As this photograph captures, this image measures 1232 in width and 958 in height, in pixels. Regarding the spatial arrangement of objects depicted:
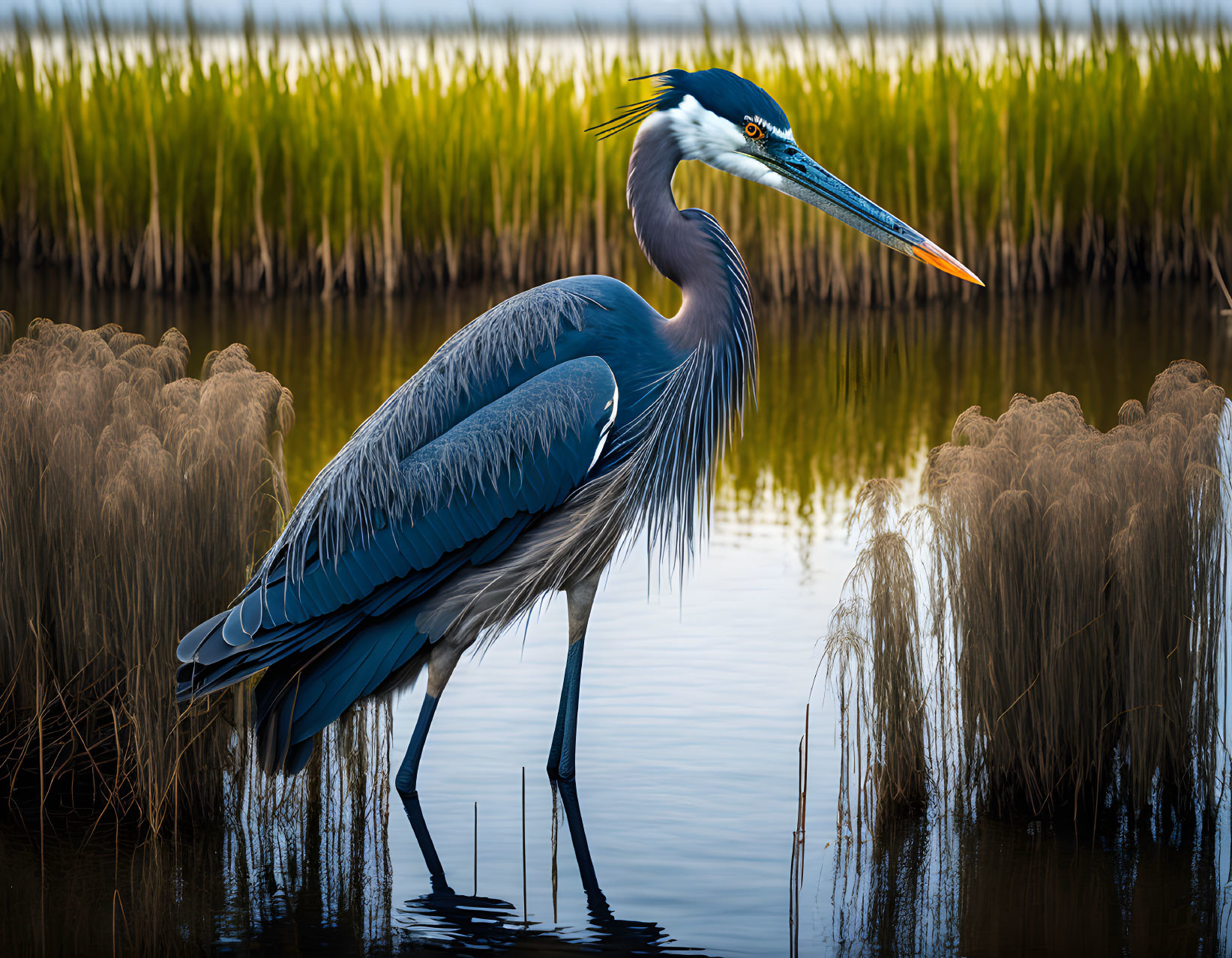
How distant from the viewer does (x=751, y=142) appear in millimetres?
5723

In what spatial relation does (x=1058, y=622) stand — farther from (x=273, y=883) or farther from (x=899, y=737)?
(x=273, y=883)

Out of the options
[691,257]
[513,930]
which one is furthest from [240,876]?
[691,257]

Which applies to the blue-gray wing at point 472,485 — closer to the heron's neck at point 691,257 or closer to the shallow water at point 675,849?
the heron's neck at point 691,257

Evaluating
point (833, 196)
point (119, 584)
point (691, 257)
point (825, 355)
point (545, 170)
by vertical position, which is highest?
point (545, 170)

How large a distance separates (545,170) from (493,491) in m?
11.7

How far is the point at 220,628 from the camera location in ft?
16.0

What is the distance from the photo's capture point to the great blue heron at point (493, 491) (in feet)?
16.5

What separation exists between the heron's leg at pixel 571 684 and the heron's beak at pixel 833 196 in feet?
5.99

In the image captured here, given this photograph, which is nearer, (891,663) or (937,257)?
(891,663)

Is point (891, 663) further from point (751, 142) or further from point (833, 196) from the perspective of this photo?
point (751, 142)

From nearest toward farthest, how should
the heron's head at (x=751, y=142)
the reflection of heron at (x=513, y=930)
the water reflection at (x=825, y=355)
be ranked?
the reflection of heron at (x=513, y=930) → the heron's head at (x=751, y=142) → the water reflection at (x=825, y=355)

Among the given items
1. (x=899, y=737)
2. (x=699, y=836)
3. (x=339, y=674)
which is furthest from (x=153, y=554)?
(x=899, y=737)

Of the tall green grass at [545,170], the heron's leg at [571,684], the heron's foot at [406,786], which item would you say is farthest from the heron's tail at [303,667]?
the tall green grass at [545,170]

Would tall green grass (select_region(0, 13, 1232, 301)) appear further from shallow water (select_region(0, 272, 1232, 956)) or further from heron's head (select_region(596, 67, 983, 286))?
heron's head (select_region(596, 67, 983, 286))
